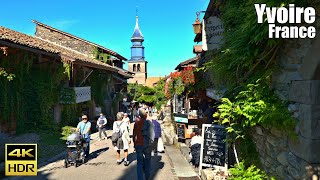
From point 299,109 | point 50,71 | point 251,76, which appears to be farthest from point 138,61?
point 299,109

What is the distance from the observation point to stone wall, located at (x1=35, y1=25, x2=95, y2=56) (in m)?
26.5

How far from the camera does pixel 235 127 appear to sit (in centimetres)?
521

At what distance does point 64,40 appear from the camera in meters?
26.9

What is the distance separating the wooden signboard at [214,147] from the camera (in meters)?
6.73

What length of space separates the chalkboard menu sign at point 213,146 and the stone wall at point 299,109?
2.27 m

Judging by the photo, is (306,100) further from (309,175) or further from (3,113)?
(3,113)

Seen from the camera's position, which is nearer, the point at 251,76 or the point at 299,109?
the point at 299,109

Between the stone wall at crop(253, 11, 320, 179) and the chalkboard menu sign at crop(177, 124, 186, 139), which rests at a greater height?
the stone wall at crop(253, 11, 320, 179)

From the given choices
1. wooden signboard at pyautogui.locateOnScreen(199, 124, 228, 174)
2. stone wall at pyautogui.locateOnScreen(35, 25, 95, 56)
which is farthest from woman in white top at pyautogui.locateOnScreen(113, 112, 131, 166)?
stone wall at pyautogui.locateOnScreen(35, 25, 95, 56)

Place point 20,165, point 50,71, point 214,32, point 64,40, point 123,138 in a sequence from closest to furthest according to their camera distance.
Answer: point 214,32 → point 20,165 → point 123,138 → point 50,71 → point 64,40

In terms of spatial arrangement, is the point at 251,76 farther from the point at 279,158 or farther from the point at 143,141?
the point at 143,141

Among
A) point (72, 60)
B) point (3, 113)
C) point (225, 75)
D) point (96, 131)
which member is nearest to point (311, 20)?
point (225, 75)

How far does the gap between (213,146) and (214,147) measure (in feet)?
0.11

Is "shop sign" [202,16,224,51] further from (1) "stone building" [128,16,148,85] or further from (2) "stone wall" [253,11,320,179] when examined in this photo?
(1) "stone building" [128,16,148,85]
